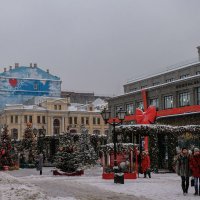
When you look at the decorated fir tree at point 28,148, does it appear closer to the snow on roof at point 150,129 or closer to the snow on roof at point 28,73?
the snow on roof at point 150,129

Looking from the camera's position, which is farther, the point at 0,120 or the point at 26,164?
the point at 0,120

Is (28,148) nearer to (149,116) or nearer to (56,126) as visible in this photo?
(149,116)

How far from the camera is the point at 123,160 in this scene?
86.0 feet

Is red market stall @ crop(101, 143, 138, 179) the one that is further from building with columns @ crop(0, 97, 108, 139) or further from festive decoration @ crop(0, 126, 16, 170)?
building with columns @ crop(0, 97, 108, 139)

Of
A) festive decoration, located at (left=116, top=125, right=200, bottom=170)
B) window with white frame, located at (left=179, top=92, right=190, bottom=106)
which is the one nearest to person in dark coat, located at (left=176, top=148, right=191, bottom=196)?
festive decoration, located at (left=116, top=125, right=200, bottom=170)

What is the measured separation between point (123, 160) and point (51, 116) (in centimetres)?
7357

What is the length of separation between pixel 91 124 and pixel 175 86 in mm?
53417

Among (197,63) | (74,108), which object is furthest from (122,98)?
(74,108)

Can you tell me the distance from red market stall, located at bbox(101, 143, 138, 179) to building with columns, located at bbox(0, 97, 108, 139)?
65.2 meters

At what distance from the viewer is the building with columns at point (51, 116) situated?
9575 cm

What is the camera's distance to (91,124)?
104250 mm

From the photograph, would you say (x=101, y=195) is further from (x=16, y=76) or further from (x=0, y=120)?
(x=0, y=120)

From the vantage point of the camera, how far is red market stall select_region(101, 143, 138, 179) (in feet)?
83.7

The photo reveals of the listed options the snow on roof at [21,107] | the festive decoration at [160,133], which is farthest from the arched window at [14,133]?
the festive decoration at [160,133]
